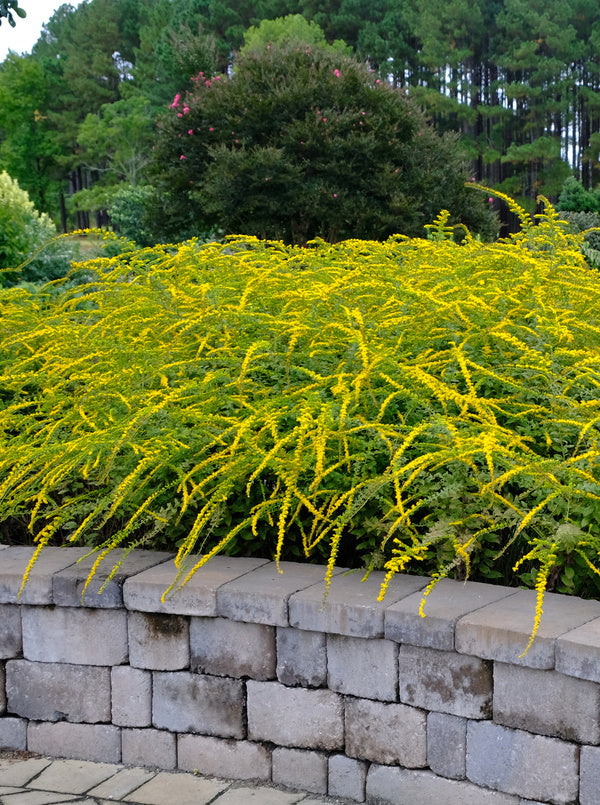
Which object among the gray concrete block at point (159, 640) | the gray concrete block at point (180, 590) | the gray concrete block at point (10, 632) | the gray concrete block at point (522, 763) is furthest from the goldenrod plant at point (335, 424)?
the gray concrete block at point (522, 763)

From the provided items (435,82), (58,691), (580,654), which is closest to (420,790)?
(580,654)

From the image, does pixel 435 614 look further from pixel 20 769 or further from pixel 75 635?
pixel 20 769

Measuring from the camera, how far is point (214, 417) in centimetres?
290

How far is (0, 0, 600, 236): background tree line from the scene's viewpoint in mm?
36094

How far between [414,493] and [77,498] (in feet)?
3.83

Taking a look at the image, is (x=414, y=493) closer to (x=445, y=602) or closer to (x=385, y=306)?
(x=445, y=602)

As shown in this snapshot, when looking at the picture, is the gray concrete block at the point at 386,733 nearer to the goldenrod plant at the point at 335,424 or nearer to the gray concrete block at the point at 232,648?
the gray concrete block at the point at 232,648

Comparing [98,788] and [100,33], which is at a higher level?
[100,33]

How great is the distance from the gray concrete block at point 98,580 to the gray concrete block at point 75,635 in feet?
0.18

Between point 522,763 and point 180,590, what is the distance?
1069 mm

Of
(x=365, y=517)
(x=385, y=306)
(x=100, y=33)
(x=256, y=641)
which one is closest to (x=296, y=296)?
(x=385, y=306)

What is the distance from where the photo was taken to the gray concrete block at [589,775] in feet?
7.18

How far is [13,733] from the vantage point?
298cm

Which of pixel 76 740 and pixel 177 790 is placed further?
pixel 76 740
